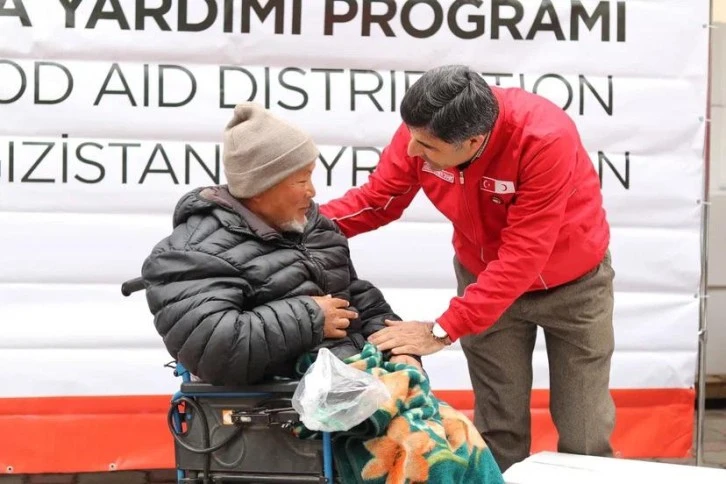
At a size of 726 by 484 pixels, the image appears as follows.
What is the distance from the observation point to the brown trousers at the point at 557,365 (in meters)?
3.57

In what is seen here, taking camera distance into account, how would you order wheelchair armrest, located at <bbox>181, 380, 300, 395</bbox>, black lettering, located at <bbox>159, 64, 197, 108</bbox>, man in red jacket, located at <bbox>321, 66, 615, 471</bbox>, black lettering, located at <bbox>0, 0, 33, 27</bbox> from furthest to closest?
black lettering, located at <bbox>159, 64, 197, 108</bbox> → black lettering, located at <bbox>0, 0, 33, 27</bbox> → man in red jacket, located at <bbox>321, 66, 615, 471</bbox> → wheelchair armrest, located at <bbox>181, 380, 300, 395</bbox>

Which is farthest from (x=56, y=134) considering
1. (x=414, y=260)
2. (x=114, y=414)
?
(x=414, y=260)

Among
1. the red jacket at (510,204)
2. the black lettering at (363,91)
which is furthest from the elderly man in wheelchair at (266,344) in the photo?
the black lettering at (363,91)

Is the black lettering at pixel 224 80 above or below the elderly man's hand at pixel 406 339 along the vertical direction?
above

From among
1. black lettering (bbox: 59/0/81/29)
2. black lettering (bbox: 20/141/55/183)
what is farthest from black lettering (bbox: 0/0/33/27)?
black lettering (bbox: 20/141/55/183)

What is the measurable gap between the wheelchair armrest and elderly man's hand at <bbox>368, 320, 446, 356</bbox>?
370mm

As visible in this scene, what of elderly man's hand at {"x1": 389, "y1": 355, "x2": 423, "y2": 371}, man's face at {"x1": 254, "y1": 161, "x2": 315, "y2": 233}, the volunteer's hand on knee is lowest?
elderly man's hand at {"x1": 389, "y1": 355, "x2": 423, "y2": 371}

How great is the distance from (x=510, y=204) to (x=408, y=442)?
0.99 metres

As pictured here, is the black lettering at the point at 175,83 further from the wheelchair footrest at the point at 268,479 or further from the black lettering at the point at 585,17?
the wheelchair footrest at the point at 268,479

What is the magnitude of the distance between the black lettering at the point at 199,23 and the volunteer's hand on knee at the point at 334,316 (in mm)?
1857

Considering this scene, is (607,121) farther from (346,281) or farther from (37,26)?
(37,26)

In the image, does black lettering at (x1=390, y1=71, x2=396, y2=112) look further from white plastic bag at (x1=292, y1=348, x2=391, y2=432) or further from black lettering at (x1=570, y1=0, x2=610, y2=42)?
white plastic bag at (x1=292, y1=348, x2=391, y2=432)

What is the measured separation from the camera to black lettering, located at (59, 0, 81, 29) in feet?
14.2

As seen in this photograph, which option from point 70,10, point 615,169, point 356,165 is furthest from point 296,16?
point 615,169
